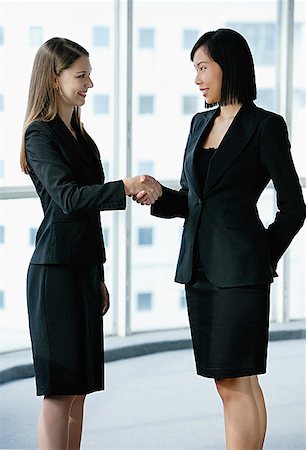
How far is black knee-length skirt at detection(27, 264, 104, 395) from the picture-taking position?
2801 mm

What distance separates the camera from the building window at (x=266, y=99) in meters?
5.64

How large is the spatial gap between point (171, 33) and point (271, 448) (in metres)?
2.44

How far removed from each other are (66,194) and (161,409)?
73.4 inches

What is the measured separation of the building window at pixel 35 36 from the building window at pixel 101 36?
31cm

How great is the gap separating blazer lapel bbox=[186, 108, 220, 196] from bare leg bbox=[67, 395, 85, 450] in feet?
2.30

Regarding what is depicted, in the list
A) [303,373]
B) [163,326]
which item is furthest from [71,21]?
[303,373]

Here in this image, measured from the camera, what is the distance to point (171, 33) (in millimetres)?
5348

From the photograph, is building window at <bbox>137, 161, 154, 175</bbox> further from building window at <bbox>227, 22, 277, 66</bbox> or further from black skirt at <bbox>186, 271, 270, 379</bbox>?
black skirt at <bbox>186, 271, 270, 379</bbox>

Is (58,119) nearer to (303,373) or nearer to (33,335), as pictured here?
(33,335)

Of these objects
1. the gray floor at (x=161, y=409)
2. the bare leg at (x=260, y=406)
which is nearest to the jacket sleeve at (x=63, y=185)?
the bare leg at (x=260, y=406)

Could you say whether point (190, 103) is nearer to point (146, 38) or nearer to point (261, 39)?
point (146, 38)

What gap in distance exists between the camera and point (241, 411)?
284 centimetres

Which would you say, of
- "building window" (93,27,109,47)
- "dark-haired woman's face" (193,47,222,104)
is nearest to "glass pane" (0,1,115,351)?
"building window" (93,27,109,47)

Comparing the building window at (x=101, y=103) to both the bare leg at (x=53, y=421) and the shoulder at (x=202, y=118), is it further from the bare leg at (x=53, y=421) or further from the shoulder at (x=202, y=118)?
the bare leg at (x=53, y=421)
